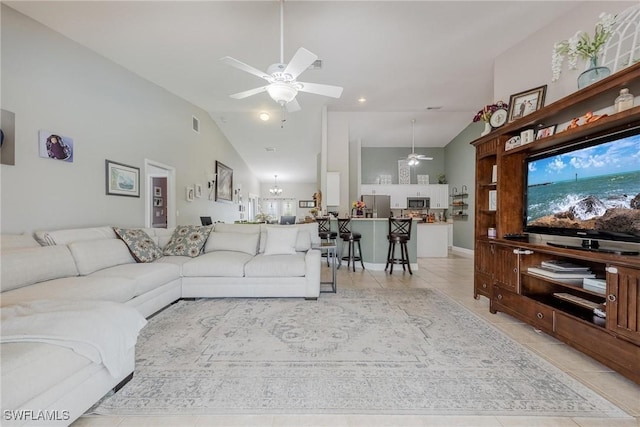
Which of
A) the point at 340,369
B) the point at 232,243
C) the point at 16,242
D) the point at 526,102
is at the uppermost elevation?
the point at 526,102

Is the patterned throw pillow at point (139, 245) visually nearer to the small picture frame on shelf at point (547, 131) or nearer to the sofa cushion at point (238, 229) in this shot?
the sofa cushion at point (238, 229)

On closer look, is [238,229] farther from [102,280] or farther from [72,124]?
[72,124]

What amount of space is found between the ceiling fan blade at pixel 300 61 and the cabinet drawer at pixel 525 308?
9.36ft

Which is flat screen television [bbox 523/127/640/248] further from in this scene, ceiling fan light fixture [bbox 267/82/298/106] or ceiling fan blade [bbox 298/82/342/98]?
ceiling fan light fixture [bbox 267/82/298/106]

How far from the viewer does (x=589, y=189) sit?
2.04m

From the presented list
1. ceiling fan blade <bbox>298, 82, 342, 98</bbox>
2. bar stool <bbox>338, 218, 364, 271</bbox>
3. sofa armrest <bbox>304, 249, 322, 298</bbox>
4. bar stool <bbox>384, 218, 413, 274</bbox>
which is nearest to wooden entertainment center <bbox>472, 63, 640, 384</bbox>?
bar stool <bbox>384, 218, 413, 274</bbox>

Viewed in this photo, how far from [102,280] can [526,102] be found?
14.8 feet

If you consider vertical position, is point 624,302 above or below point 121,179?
below

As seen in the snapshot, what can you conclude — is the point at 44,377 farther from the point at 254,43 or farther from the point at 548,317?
the point at 254,43

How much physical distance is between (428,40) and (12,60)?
14.4 ft

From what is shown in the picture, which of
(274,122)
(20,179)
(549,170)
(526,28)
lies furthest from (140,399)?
(274,122)

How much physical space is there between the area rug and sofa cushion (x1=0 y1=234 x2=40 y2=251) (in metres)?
1.29

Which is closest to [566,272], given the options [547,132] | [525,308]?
[525,308]

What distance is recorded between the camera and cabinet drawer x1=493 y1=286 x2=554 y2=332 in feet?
6.94
